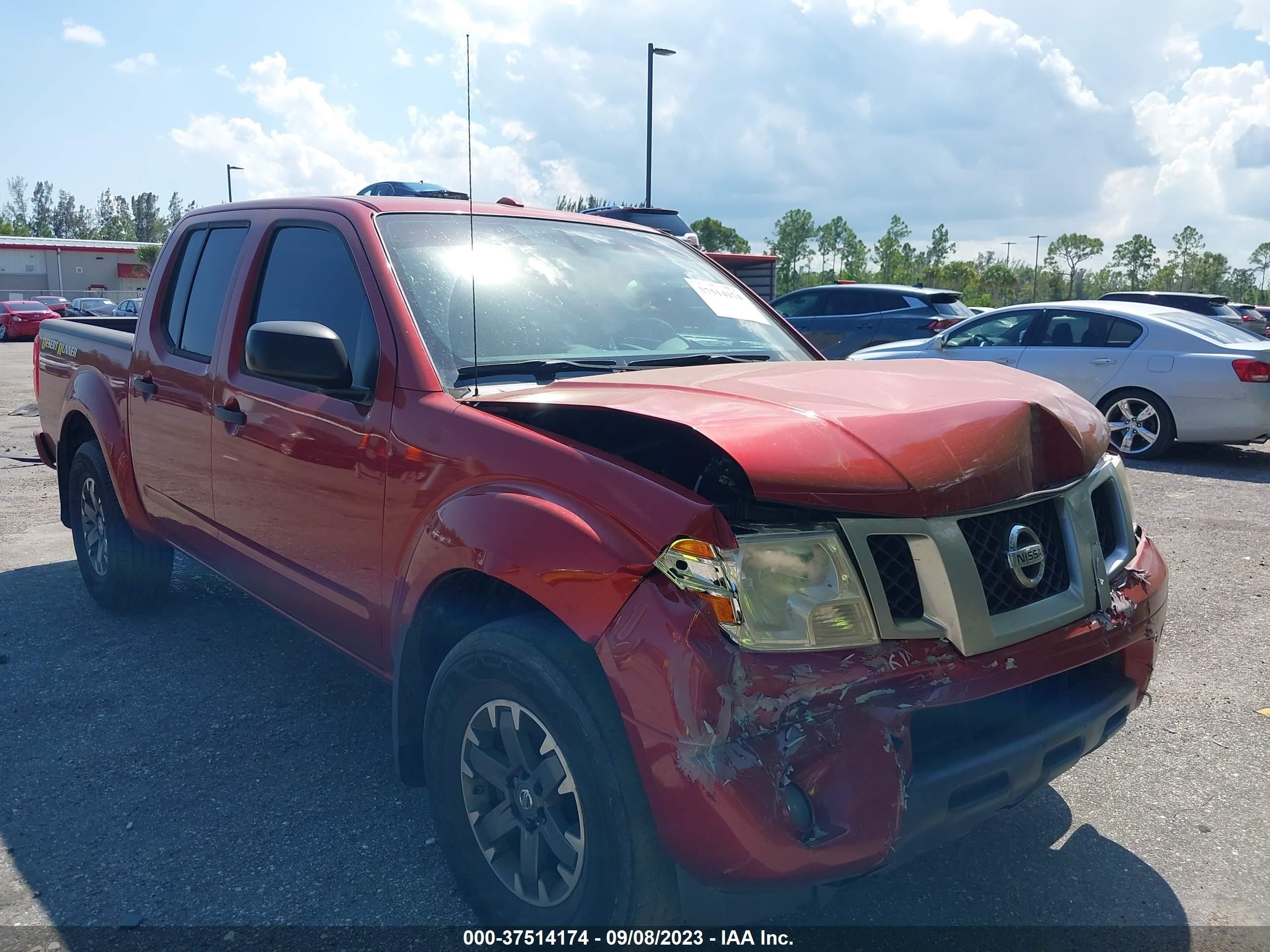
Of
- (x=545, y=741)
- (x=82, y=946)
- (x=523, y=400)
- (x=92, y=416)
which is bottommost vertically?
(x=82, y=946)

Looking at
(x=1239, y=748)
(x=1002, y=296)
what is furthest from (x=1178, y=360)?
(x=1002, y=296)

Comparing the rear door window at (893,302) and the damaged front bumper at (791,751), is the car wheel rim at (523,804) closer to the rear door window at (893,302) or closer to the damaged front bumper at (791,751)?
the damaged front bumper at (791,751)

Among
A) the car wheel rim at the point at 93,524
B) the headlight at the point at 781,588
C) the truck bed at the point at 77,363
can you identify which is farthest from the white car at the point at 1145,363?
the headlight at the point at 781,588

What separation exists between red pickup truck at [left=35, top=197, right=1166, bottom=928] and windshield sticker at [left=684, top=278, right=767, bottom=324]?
17.2 inches

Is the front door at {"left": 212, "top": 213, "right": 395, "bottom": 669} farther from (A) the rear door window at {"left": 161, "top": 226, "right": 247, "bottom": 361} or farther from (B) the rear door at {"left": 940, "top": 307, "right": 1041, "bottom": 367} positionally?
(B) the rear door at {"left": 940, "top": 307, "right": 1041, "bottom": 367}

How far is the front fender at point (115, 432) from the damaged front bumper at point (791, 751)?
335 centimetres

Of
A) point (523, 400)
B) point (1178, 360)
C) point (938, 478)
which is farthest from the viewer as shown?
point (1178, 360)

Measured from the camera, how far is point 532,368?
3010 mm

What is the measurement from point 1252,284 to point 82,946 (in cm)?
6874

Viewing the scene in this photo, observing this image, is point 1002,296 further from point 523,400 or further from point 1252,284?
point 523,400

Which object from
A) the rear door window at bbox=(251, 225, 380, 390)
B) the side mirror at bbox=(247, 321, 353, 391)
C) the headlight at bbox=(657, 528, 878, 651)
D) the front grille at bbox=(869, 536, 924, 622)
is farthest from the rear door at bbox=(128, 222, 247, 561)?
the front grille at bbox=(869, 536, 924, 622)

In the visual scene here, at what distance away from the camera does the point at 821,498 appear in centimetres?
206

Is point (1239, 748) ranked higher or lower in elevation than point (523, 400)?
lower

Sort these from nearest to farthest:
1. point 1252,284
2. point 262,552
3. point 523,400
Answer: point 523,400, point 262,552, point 1252,284
